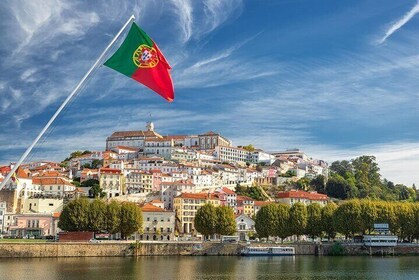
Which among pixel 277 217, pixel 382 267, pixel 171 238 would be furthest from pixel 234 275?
pixel 171 238

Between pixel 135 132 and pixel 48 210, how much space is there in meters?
62.7

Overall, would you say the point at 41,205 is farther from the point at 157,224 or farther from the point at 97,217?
the point at 97,217

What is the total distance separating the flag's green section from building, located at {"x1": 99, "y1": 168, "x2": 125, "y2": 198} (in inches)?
3064

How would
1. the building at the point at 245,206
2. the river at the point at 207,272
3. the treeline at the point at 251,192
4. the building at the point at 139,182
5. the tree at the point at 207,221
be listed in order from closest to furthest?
1. the river at the point at 207,272
2. the tree at the point at 207,221
3. the building at the point at 245,206
4. the building at the point at 139,182
5. the treeline at the point at 251,192

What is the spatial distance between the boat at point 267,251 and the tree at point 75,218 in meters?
19.0

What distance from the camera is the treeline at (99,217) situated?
58.6 m

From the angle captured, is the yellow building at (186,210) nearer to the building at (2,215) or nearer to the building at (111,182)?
the building at (111,182)

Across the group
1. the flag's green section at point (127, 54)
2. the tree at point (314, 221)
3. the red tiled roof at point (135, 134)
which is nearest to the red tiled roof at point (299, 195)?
the tree at point (314, 221)

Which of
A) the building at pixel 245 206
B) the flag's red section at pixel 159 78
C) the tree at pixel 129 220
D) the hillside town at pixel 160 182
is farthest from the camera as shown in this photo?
the building at pixel 245 206

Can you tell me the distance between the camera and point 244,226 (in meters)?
78.9

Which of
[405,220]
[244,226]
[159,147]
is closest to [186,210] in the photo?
[244,226]

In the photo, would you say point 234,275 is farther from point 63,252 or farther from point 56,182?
point 56,182

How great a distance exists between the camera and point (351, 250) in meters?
61.1

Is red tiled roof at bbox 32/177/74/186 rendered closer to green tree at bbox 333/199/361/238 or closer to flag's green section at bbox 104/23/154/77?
green tree at bbox 333/199/361/238
